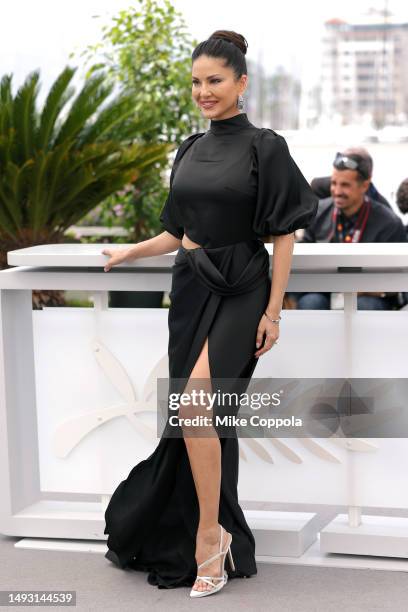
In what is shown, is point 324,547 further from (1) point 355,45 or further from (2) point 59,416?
(1) point 355,45

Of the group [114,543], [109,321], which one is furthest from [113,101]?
[114,543]

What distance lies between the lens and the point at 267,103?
79.4ft

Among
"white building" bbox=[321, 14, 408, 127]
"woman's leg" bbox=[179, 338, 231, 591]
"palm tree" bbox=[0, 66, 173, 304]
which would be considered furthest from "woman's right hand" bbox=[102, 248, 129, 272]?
"white building" bbox=[321, 14, 408, 127]

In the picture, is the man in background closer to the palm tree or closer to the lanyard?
the lanyard

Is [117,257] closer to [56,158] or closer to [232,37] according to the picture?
[232,37]

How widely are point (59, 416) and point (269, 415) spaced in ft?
2.80

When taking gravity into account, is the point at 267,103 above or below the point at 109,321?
above

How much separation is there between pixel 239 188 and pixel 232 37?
19.9 inches

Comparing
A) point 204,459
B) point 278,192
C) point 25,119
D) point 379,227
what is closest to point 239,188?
point 278,192

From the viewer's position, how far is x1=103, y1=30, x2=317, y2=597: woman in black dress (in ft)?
11.8

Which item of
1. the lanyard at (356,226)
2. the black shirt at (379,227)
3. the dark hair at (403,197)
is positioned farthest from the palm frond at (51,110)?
the dark hair at (403,197)

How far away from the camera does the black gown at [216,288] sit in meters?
3.60

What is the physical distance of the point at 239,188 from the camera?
359cm

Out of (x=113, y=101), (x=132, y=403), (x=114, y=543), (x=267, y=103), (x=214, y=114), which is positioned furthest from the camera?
(x=267, y=103)
